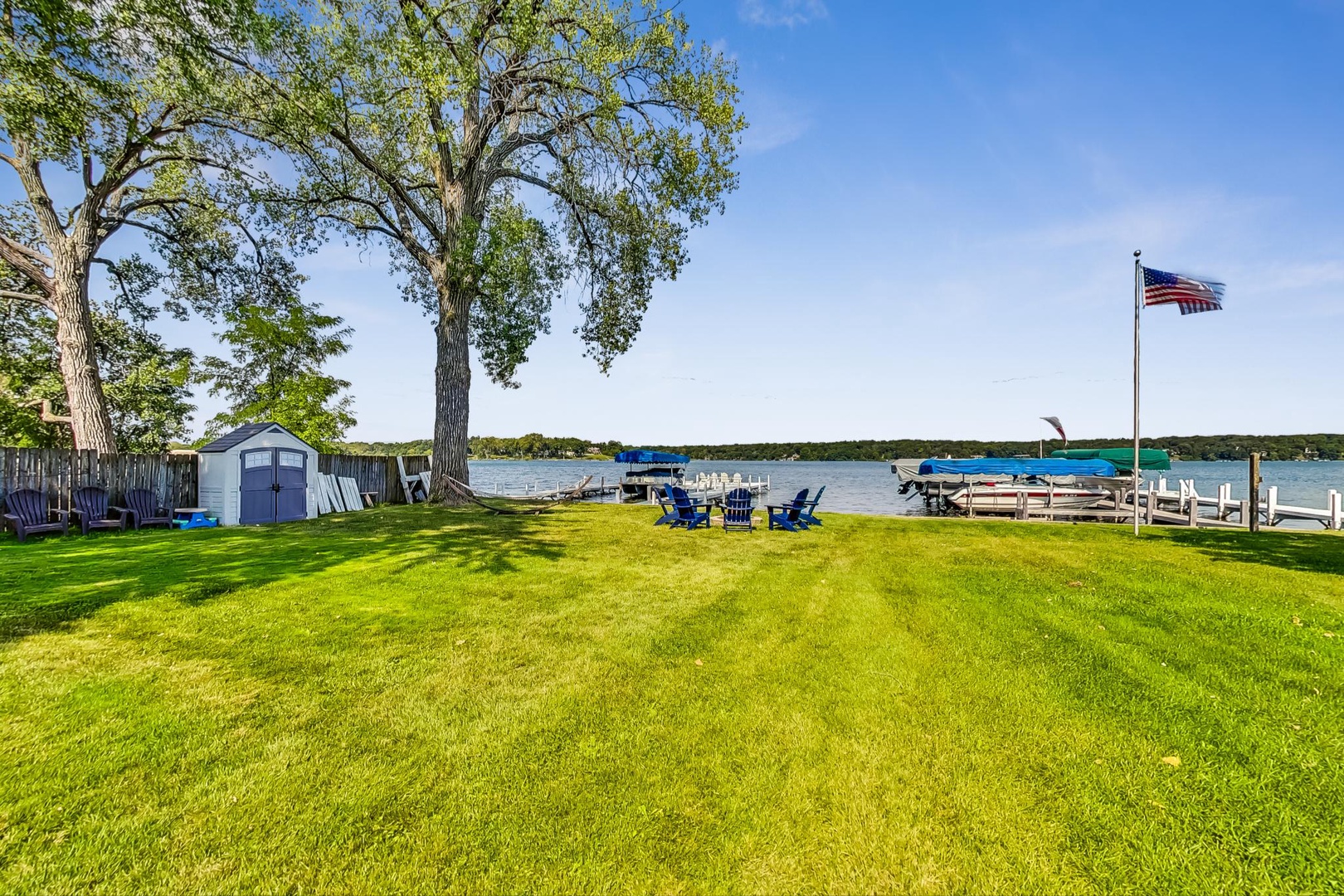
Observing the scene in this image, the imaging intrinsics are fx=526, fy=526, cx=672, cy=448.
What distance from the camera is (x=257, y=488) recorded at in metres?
13.8

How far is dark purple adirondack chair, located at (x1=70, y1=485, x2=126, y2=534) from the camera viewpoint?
1129cm

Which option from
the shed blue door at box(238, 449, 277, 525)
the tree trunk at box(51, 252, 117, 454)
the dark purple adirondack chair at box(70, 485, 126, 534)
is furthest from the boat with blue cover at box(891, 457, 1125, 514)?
the tree trunk at box(51, 252, 117, 454)

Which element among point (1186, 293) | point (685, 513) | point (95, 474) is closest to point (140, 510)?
point (95, 474)

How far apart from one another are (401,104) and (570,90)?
485 cm

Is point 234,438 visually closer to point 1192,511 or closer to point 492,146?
point 492,146

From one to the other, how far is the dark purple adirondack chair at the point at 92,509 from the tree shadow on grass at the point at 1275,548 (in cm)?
2264

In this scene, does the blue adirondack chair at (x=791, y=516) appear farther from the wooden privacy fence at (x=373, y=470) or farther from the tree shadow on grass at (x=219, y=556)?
the wooden privacy fence at (x=373, y=470)

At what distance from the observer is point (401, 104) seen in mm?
11891

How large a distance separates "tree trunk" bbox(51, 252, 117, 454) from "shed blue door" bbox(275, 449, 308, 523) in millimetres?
4256

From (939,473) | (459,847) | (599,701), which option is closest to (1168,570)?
(599,701)

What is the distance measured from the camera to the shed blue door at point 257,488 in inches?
532

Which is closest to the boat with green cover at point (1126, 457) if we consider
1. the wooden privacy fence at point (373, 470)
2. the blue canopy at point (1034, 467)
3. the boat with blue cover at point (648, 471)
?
the blue canopy at point (1034, 467)

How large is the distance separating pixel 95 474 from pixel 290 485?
3.68 m

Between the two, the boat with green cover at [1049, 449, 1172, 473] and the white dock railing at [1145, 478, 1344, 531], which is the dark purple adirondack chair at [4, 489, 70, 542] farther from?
the boat with green cover at [1049, 449, 1172, 473]
